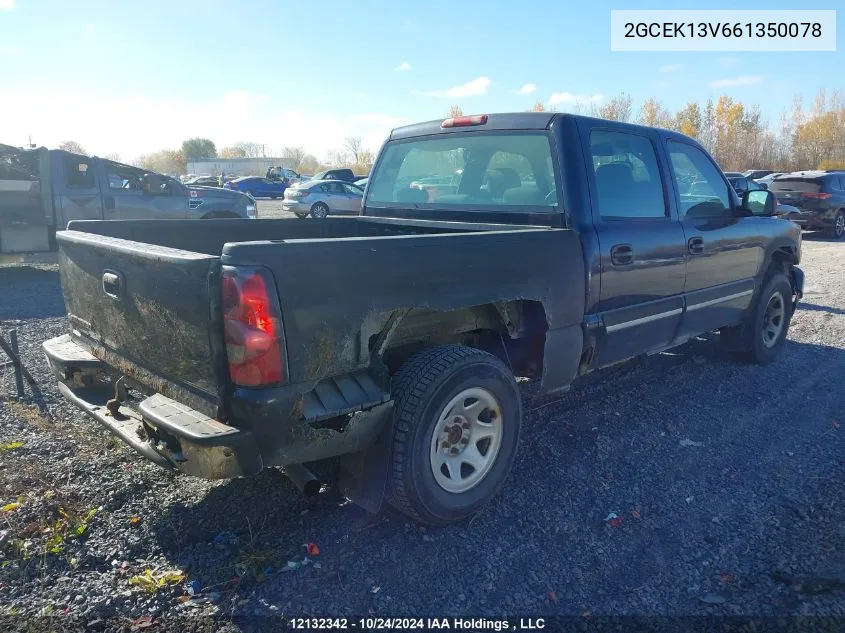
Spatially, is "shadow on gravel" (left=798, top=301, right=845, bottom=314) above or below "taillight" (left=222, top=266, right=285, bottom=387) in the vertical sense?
below

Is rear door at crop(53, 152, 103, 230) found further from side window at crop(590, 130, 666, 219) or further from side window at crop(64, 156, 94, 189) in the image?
side window at crop(590, 130, 666, 219)

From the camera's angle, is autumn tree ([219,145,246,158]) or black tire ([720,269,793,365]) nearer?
black tire ([720,269,793,365])

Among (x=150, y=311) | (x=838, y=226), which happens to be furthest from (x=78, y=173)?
(x=838, y=226)

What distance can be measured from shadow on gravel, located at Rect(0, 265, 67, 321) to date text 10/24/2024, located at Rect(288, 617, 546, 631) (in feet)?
21.1

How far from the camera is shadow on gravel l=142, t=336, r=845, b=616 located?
8.37 feet

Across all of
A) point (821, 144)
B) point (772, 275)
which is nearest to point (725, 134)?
point (821, 144)

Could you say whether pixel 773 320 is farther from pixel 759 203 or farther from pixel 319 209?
pixel 319 209

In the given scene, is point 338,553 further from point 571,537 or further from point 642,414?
point 642,414

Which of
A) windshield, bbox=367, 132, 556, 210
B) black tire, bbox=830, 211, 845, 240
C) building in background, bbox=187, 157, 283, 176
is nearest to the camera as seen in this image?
windshield, bbox=367, 132, 556, 210

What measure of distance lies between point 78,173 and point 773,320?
10748mm

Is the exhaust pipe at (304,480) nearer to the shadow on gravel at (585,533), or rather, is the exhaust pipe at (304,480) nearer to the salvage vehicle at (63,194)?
the shadow on gravel at (585,533)

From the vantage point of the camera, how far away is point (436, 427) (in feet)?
9.66

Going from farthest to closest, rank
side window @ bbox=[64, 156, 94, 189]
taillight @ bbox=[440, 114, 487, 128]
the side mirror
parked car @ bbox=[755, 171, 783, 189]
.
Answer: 1. parked car @ bbox=[755, 171, 783, 189]
2. side window @ bbox=[64, 156, 94, 189]
3. the side mirror
4. taillight @ bbox=[440, 114, 487, 128]

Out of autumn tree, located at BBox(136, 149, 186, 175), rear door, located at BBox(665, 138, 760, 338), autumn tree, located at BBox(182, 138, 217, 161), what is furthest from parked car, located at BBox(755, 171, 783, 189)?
autumn tree, located at BBox(182, 138, 217, 161)
